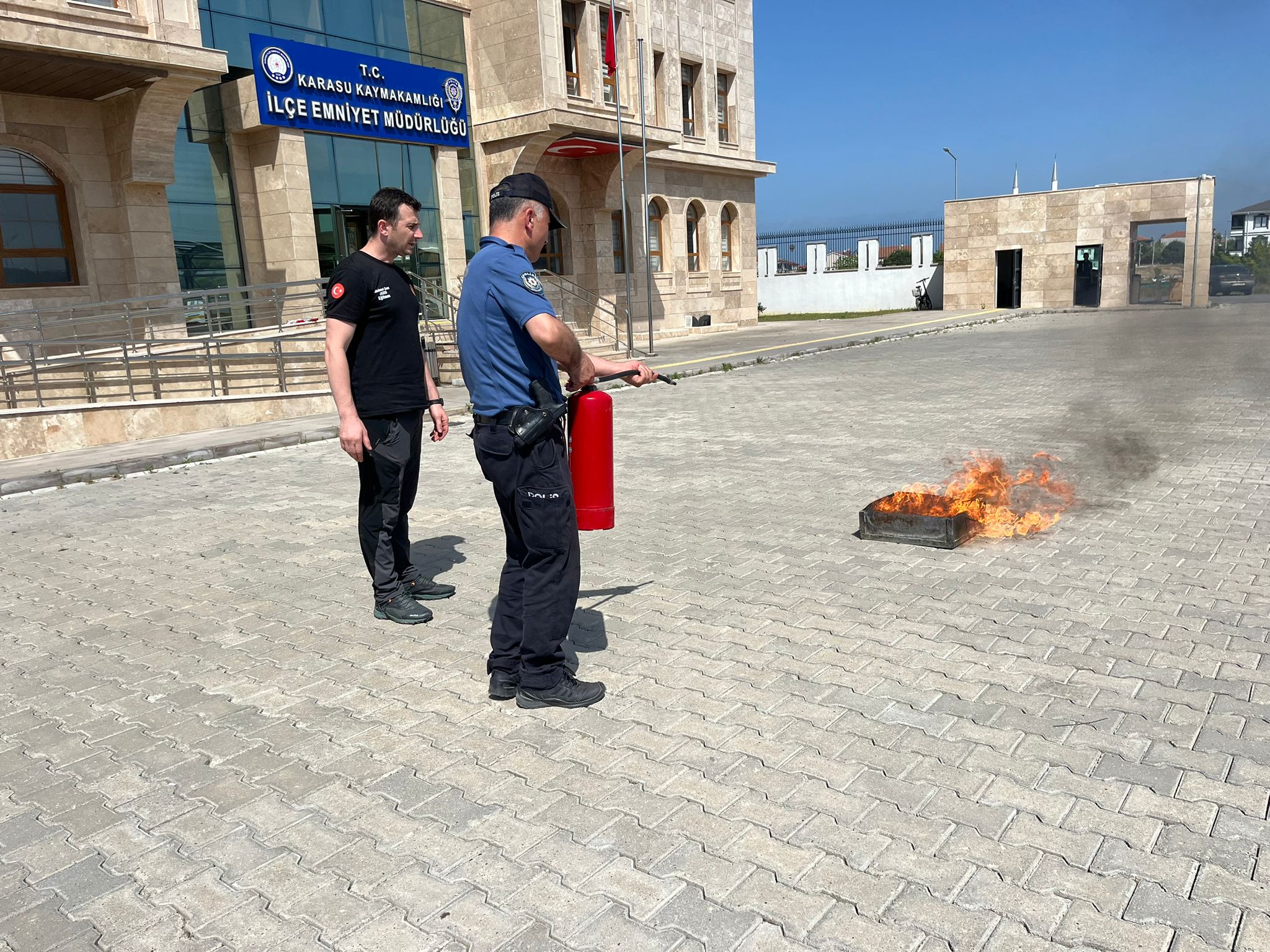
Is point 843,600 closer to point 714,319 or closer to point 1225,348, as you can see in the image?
point 1225,348

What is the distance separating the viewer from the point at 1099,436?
9453 mm

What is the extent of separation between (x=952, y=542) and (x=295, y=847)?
4.24 metres

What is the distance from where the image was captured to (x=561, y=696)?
381cm

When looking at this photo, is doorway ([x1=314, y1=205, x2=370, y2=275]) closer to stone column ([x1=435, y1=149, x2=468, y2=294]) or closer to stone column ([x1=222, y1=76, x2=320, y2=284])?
stone column ([x1=222, y1=76, x2=320, y2=284])

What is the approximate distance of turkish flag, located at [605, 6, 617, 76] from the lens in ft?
80.7

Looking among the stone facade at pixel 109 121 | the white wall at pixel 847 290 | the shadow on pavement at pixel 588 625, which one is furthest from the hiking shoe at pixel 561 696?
the white wall at pixel 847 290

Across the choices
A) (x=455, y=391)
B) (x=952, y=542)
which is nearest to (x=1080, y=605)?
(x=952, y=542)

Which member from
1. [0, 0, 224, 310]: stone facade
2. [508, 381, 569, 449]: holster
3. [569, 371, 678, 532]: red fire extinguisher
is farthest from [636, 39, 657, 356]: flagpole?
[508, 381, 569, 449]: holster

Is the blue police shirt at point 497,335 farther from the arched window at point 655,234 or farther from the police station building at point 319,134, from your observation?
the arched window at point 655,234

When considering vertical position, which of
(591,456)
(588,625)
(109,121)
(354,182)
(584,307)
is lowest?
(588,625)

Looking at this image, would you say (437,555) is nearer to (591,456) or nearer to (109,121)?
(591,456)

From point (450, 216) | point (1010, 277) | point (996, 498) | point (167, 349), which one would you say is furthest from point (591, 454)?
point (1010, 277)

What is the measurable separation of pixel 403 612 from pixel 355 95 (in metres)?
18.3

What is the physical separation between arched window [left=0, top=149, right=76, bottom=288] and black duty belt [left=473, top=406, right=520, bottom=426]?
16331 millimetres
